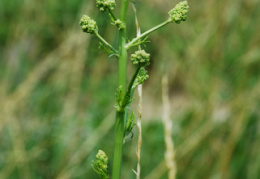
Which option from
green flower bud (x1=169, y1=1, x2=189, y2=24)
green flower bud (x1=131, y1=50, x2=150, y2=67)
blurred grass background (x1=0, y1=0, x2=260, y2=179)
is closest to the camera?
green flower bud (x1=131, y1=50, x2=150, y2=67)

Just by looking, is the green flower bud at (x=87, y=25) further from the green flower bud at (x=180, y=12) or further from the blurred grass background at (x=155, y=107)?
the blurred grass background at (x=155, y=107)

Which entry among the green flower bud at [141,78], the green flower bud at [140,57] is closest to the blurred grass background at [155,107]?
the green flower bud at [141,78]

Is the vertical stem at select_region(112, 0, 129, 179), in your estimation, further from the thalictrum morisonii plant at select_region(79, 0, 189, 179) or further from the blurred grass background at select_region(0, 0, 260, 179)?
the blurred grass background at select_region(0, 0, 260, 179)

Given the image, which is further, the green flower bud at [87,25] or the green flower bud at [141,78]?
the green flower bud at [141,78]

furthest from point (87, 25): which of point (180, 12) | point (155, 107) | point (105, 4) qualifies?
point (155, 107)

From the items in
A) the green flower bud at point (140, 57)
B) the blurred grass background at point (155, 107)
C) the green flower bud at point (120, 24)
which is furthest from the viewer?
the blurred grass background at point (155, 107)

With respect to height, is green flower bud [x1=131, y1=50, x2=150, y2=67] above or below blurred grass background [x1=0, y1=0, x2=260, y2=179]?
below

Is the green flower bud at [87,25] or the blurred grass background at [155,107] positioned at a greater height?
the blurred grass background at [155,107]

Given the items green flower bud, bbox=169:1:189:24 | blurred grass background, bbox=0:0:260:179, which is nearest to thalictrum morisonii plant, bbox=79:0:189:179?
green flower bud, bbox=169:1:189:24

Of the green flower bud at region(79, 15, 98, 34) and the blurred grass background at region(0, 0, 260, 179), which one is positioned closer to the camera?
the green flower bud at region(79, 15, 98, 34)

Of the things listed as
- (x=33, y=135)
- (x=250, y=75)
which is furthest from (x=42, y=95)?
(x=250, y=75)
